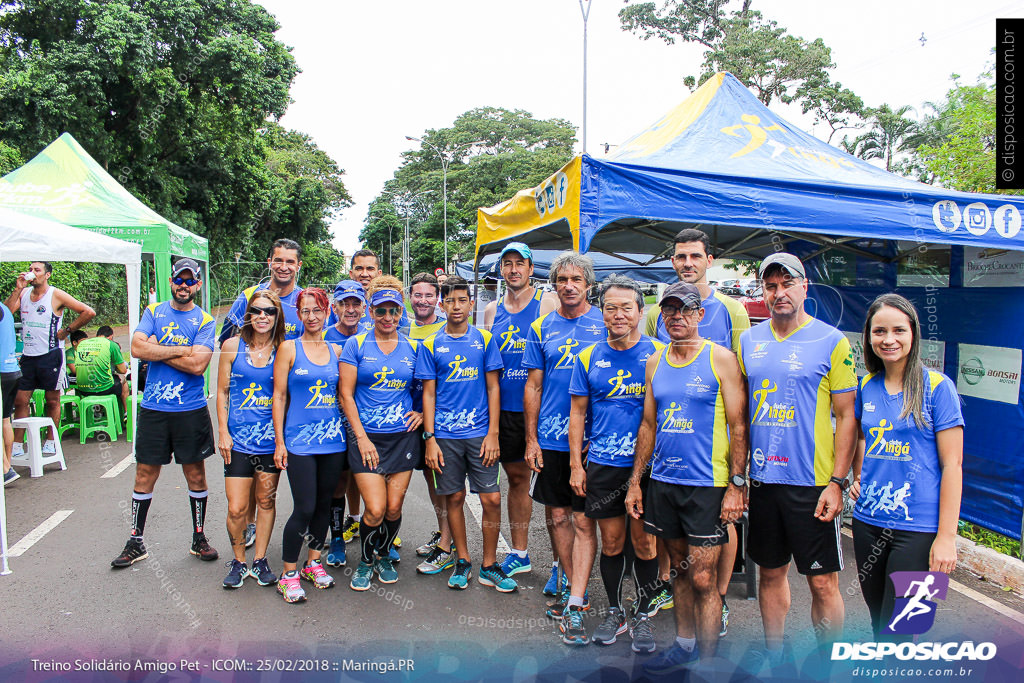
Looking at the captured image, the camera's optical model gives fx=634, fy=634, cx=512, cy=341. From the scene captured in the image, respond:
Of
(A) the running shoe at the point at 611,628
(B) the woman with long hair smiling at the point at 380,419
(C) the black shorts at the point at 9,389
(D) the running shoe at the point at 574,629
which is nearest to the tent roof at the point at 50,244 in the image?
(C) the black shorts at the point at 9,389

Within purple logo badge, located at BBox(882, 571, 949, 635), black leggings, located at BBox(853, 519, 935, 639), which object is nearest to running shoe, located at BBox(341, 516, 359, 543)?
black leggings, located at BBox(853, 519, 935, 639)

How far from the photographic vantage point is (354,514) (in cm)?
461

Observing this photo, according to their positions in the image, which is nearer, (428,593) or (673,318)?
(673,318)

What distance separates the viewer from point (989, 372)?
15.1ft

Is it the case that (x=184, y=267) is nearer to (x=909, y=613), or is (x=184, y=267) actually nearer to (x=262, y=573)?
(x=262, y=573)

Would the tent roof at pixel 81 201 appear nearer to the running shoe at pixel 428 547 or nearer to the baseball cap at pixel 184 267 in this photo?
the baseball cap at pixel 184 267

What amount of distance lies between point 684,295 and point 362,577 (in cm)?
255

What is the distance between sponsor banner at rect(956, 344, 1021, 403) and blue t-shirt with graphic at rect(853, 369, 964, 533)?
97.0 inches

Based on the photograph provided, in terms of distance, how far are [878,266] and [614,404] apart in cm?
396

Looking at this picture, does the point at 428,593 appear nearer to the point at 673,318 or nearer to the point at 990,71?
the point at 673,318

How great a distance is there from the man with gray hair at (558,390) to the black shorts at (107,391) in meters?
6.15

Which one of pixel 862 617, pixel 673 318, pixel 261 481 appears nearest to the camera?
pixel 673 318

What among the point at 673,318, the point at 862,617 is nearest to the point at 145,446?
the point at 673,318

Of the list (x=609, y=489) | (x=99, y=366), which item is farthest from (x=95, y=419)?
(x=609, y=489)
